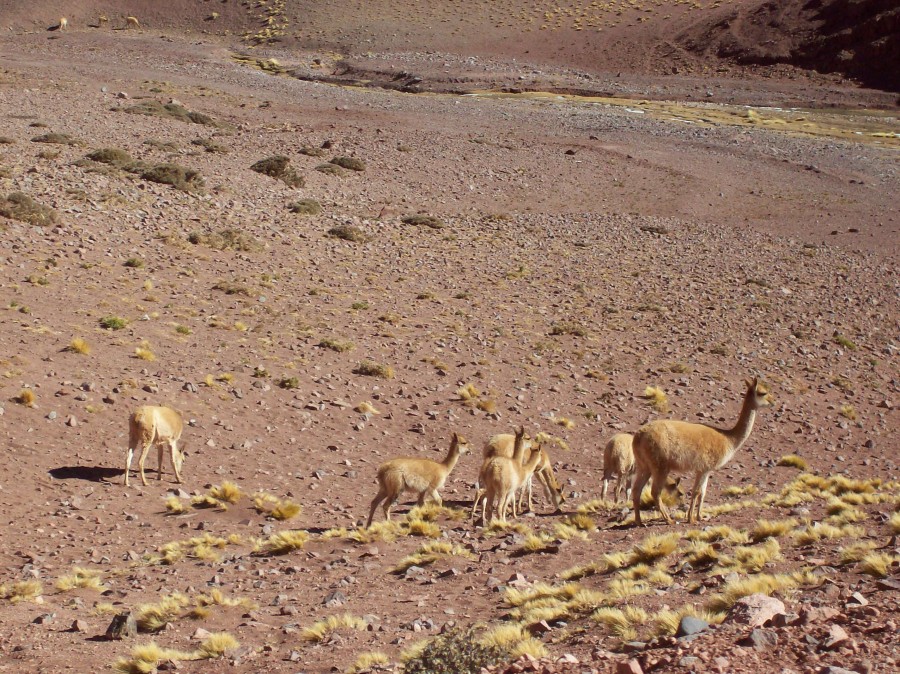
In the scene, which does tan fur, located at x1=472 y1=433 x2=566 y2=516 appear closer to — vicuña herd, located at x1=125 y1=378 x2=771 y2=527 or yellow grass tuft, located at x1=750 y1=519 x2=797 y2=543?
vicuña herd, located at x1=125 y1=378 x2=771 y2=527

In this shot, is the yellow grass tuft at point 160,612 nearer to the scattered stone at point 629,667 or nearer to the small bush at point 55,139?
the scattered stone at point 629,667

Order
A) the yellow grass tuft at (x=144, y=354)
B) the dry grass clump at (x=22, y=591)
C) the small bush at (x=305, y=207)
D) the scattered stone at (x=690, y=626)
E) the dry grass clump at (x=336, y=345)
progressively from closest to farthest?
the scattered stone at (x=690, y=626), the dry grass clump at (x=22, y=591), the yellow grass tuft at (x=144, y=354), the dry grass clump at (x=336, y=345), the small bush at (x=305, y=207)

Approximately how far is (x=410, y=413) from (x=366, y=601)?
7.77 metres

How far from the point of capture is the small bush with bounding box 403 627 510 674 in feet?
19.6

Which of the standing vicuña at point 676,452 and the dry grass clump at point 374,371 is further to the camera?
the dry grass clump at point 374,371

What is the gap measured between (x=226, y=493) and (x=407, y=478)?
2534 millimetres

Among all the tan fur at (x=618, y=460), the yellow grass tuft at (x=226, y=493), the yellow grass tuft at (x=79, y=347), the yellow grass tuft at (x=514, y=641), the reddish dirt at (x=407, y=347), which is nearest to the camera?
the yellow grass tuft at (x=514, y=641)

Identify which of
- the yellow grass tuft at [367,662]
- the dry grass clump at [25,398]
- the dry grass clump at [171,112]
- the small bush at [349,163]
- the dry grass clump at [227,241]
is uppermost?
the dry grass clump at [171,112]

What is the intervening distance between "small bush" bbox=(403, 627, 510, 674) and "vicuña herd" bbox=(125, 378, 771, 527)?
4.15 metres

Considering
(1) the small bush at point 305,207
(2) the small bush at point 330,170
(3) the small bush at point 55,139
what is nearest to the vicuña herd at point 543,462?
(1) the small bush at point 305,207

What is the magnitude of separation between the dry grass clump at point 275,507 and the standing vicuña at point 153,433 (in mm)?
1298

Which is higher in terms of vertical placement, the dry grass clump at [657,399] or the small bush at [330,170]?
the small bush at [330,170]

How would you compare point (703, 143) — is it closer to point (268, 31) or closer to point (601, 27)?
point (601, 27)

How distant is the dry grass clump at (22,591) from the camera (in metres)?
8.55
